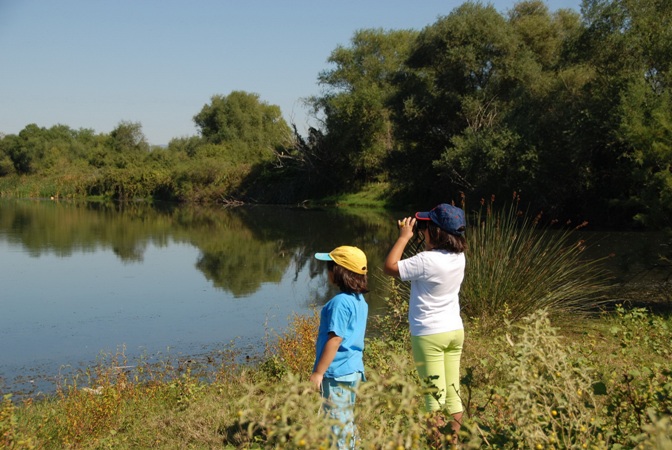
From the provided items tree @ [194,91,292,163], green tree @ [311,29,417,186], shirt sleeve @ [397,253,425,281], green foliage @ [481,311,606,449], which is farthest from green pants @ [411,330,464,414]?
tree @ [194,91,292,163]

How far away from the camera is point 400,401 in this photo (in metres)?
1.95

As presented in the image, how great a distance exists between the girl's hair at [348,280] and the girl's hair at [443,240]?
0.44 m

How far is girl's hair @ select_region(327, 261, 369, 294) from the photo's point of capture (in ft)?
10.8

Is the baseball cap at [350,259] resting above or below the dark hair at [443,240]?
below

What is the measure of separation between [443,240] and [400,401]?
160 centimetres

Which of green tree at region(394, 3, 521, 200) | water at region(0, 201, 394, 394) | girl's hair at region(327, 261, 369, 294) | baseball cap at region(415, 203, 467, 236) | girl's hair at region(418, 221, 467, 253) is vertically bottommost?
water at region(0, 201, 394, 394)

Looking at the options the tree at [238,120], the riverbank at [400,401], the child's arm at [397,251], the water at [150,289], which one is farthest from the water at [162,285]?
the tree at [238,120]

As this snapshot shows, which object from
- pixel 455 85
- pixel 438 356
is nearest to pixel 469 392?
pixel 438 356

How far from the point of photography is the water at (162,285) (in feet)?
27.5

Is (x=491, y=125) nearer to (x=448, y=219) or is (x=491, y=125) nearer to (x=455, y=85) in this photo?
(x=455, y=85)

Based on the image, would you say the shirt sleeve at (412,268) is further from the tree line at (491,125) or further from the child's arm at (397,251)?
the tree line at (491,125)

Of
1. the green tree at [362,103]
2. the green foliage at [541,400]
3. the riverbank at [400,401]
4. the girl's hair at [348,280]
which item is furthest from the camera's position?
the green tree at [362,103]

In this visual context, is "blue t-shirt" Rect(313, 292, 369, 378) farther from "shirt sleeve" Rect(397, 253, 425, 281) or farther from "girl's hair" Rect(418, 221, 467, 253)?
"girl's hair" Rect(418, 221, 467, 253)

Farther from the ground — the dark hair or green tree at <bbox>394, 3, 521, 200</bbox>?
green tree at <bbox>394, 3, 521, 200</bbox>
